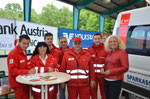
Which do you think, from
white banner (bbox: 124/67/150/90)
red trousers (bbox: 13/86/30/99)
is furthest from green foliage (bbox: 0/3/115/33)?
white banner (bbox: 124/67/150/90)

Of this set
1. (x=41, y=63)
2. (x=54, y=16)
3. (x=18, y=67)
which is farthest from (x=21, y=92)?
(x=54, y=16)

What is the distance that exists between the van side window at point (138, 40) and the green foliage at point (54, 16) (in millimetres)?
4156

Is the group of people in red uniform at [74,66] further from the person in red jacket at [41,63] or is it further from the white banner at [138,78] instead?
the white banner at [138,78]

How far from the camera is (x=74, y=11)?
853 centimetres

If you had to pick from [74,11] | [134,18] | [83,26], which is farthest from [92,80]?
[83,26]

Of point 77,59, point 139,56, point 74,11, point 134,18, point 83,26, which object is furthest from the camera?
point 83,26

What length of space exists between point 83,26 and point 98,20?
2362mm

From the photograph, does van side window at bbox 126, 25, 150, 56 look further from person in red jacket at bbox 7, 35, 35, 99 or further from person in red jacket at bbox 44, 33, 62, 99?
person in red jacket at bbox 7, 35, 35, 99

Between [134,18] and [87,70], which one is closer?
[87,70]

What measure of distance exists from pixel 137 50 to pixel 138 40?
213 millimetres

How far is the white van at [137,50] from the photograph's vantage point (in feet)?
9.15

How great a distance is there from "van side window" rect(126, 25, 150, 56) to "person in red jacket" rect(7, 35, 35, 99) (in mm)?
2136

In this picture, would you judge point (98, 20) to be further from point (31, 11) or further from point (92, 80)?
point (92, 80)

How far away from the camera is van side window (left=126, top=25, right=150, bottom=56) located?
283cm
